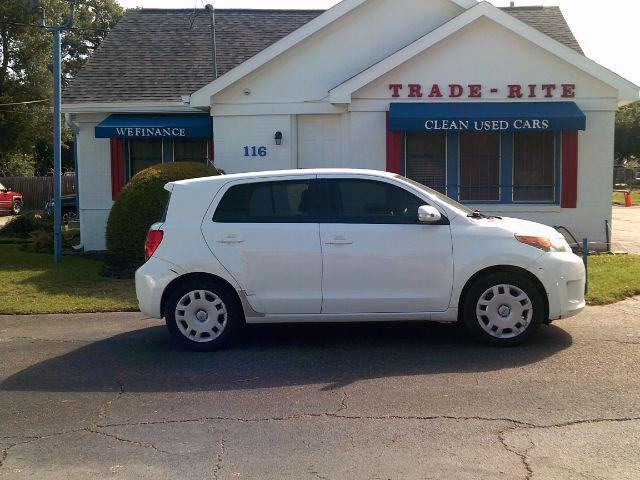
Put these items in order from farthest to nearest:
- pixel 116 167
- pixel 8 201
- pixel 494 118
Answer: pixel 8 201, pixel 116 167, pixel 494 118

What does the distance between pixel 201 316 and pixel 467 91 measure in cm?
865

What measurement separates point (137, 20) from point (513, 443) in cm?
1670

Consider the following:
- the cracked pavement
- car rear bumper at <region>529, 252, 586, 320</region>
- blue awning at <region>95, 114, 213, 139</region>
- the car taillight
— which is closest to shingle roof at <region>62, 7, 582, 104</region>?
blue awning at <region>95, 114, 213, 139</region>

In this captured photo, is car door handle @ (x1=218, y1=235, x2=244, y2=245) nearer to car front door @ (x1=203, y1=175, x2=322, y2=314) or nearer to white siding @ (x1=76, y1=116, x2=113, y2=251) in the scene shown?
car front door @ (x1=203, y1=175, x2=322, y2=314)

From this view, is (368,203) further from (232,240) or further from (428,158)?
(428,158)

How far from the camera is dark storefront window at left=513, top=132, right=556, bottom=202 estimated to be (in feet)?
47.2

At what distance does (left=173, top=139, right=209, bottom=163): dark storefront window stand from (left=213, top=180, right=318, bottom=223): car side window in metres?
8.73

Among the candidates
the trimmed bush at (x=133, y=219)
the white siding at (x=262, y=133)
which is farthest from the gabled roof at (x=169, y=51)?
the trimmed bush at (x=133, y=219)

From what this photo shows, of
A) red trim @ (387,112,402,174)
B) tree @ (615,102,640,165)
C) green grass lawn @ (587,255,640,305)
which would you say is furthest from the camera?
tree @ (615,102,640,165)

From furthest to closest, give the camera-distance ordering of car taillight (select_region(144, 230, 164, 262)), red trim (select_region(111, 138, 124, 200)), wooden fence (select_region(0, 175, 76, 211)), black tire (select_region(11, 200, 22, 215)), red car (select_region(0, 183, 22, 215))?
wooden fence (select_region(0, 175, 76, 211)) < black tire (select_region(11, 200, 22, 215)) < red car (select_region(0, 183, 22, 215)) < red trim (select_region(111, 138, 124, 200)) < car taillight (select_region(144, 230, 164, 262))

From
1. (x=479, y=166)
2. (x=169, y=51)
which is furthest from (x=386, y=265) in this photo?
(x=169, y=51)

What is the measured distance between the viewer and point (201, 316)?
723cm

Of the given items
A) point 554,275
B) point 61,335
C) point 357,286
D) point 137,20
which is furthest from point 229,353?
point 137,20

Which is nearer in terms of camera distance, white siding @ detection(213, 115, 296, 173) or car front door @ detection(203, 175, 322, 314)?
car front door @ detection(203, 175, 322, 314)
